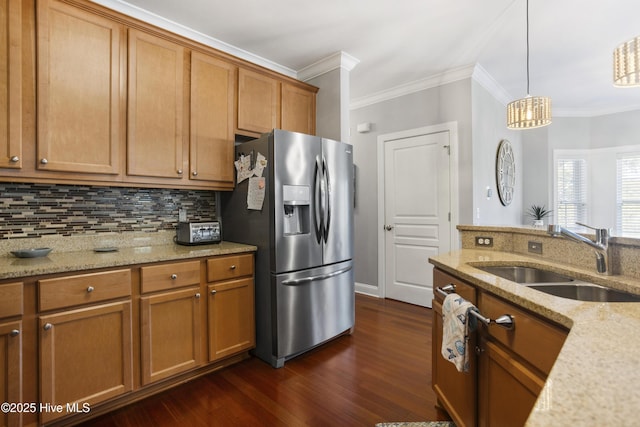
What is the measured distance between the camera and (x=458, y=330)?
136 cm

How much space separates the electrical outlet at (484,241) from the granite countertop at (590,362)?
839 millimetres

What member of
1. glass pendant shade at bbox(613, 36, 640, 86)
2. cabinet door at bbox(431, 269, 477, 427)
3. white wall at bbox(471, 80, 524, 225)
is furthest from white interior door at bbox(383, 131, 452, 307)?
cabinet door at bbox(431, 269, 477, 427)

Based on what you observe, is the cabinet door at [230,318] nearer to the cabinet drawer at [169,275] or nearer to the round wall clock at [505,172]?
the cabinet drawer at [169,275]

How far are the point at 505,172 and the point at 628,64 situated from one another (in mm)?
2738

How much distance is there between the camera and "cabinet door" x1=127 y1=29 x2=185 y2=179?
7.09ft

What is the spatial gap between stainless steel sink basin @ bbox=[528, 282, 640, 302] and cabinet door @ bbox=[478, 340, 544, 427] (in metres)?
0.46

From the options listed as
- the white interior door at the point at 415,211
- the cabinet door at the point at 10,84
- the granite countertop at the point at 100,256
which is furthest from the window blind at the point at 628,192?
the cabinet door at the point at 10,84

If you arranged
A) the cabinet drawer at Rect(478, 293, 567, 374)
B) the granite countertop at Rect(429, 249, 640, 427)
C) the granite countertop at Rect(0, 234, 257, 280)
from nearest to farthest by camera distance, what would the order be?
the granite countertop at Rect(429, 249, 640, 427) < the cabinet drawer at Rect(478, 293, 567, 374) < the granite countertop at Rect(0, 234, 257, 280)

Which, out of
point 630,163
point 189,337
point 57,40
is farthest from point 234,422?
point 630,163

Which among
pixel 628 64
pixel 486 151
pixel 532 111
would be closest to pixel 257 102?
pixel 532 111

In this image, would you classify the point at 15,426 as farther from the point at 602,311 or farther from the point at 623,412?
the point at 602,311

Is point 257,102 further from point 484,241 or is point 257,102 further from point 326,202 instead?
point 484,241

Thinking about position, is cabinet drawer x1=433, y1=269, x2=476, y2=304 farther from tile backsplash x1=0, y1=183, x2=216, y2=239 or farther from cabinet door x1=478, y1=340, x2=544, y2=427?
tile backsplash x1=0, y1=183, x2=216, y2=239

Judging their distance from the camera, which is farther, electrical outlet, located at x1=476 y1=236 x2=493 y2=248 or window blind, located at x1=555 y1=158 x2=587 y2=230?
window blind, located at x1=555 y1=158 x2=587 y2=230
